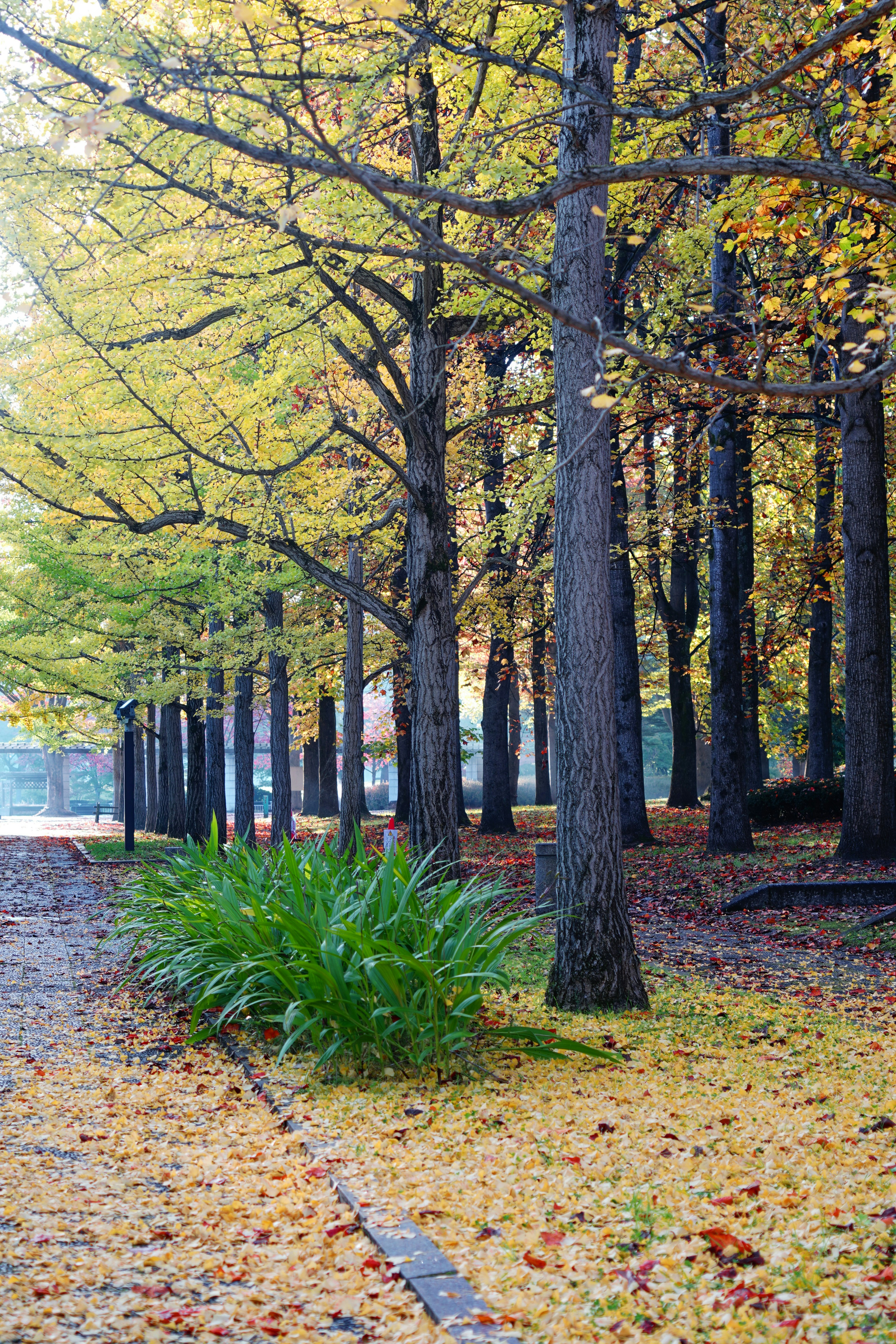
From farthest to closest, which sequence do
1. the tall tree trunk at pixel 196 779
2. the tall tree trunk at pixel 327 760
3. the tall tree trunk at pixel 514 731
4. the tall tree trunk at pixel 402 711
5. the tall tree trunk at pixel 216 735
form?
1. the tall tree trunk at pixel 514 731
2. the tall tree trunk at pixel 327 760
3. the tall tree trunk at pixel 402 711
4. the tall tree trunk at pixel 196 779
5. the tall tree trunk at pixel 216 735

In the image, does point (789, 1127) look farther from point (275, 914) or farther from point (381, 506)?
point (381, 506)

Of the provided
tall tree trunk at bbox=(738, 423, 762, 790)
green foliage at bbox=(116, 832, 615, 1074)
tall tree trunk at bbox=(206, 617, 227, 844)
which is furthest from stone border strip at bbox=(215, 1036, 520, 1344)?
tall tree trunk at bbox=(738, 423, 762, 790)

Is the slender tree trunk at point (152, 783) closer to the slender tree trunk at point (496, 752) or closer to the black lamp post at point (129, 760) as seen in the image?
the black lamp post at point (129, 760)

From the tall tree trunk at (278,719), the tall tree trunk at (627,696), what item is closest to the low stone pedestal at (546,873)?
the tall tree trunk at (278,719)

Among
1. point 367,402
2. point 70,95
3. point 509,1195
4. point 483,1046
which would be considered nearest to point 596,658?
point 483,1046

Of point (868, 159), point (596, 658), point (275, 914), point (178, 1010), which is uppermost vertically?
point (868, 159)

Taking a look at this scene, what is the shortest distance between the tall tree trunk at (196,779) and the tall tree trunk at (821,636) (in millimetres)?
11266

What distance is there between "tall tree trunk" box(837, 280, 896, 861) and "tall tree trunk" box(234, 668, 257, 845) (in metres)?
8.88

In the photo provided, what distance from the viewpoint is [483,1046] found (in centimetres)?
616

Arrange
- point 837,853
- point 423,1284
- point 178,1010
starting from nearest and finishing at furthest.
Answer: point 423,1284, point 178,1010, point 837,853

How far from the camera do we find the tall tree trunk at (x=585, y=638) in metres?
7.05

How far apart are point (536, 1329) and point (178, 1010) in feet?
17.5

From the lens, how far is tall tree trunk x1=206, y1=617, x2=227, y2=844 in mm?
18781

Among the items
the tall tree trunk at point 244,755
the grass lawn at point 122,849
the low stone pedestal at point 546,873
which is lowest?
the grass lawn at point 122,849
